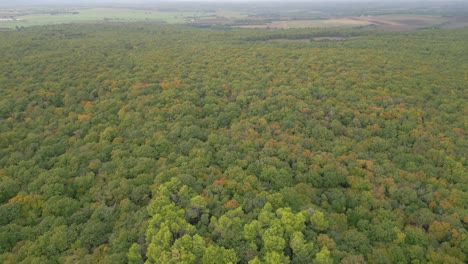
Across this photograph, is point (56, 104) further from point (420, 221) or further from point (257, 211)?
point (420, 221)

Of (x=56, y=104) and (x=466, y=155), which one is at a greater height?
(x=56, y=104)

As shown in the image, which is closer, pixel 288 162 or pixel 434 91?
pixel 288 162

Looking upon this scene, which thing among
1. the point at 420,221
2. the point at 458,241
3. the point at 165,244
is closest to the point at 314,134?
the point at 420,221

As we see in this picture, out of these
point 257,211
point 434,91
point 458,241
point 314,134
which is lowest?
point 458,241

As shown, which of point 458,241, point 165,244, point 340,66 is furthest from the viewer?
point 340,66

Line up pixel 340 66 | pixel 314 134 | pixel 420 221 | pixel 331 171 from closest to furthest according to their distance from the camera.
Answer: pixel 420 221
pixel 331 171
pixel 314 134
pixel 340 66

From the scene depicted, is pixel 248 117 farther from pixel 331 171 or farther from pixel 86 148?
pixel 86 148
